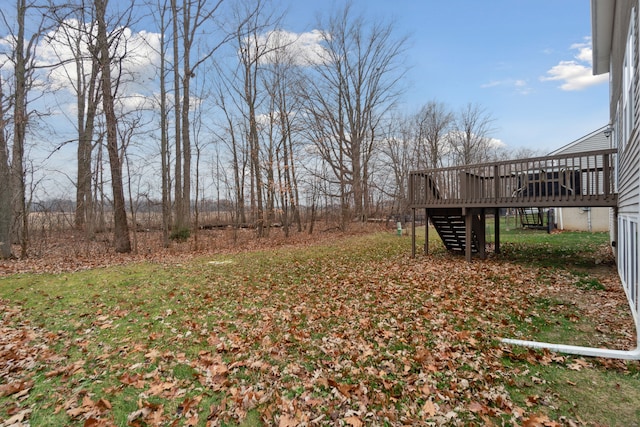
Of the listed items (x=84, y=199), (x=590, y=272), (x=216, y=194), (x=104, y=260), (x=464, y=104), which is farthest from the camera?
(x=464, y=104)

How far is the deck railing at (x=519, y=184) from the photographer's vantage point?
732cm

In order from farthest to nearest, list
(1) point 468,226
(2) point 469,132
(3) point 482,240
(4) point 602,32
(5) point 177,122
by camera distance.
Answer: (2) point 469,132
(5) point 177,122
(3) point 482,240
(1) point 468,226
(4) point 602,32

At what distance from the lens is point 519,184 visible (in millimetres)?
9070

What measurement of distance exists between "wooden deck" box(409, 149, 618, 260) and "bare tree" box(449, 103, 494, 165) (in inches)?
1079

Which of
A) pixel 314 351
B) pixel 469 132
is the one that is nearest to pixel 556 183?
pixel 314 351

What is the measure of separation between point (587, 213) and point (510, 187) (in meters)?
11.4

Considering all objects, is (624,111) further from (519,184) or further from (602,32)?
(602,32)

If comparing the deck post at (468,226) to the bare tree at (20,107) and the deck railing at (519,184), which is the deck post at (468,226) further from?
the bare tree at (20,107)

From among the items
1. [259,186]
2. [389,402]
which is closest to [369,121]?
[259,186]

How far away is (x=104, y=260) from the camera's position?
34.0ft

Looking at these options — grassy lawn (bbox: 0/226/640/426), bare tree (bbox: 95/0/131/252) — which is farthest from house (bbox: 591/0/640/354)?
bare tree (bbox: 95/0/131/252)

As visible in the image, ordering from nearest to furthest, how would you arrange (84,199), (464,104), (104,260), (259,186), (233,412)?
(233,412), (104,260), (84,199), (259,186), (464,104)

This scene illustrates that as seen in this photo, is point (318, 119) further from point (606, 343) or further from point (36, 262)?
point (606, 343)

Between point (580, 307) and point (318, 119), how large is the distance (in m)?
20.2
